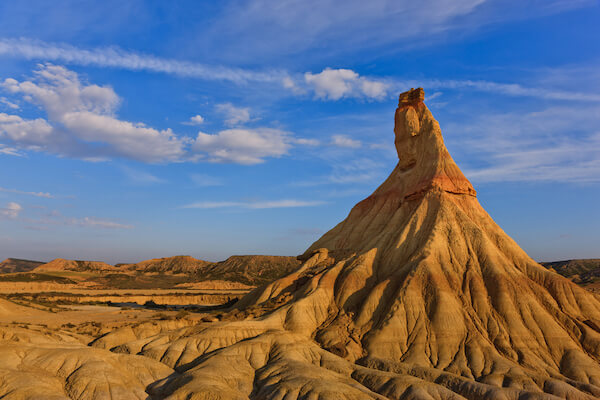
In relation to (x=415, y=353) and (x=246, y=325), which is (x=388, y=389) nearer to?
(x=415, y=353)

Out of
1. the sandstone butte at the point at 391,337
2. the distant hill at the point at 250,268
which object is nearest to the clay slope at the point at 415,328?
the sandstone butte at the point at 391,337

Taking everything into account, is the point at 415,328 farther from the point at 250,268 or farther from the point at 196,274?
the point at 196,274

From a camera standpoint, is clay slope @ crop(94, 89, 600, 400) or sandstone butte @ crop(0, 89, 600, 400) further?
clay slope @ crop(94, 89, 600, 400)

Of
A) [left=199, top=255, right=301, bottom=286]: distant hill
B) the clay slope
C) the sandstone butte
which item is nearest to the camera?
the sandstone butte

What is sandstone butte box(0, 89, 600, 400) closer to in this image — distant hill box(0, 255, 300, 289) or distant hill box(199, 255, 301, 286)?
distant hill box(0, 255, 300, 289)

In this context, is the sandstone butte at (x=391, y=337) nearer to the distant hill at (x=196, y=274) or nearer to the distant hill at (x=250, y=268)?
the distant hill at (x=196, y=274)

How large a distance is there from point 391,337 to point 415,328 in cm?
254

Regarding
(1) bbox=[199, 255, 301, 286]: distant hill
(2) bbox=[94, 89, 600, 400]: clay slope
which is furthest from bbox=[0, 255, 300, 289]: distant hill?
(2) bbox=[94, 89, 600, 400]: clay slope

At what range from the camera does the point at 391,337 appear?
137 ft

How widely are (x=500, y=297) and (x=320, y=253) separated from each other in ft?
83.5

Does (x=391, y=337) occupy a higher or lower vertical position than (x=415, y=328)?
lower

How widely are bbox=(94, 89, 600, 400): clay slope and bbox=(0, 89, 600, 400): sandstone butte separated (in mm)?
134

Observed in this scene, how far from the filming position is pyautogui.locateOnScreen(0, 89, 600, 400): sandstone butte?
3231cm

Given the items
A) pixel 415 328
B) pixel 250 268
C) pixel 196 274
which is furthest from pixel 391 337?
pixel 196 274
